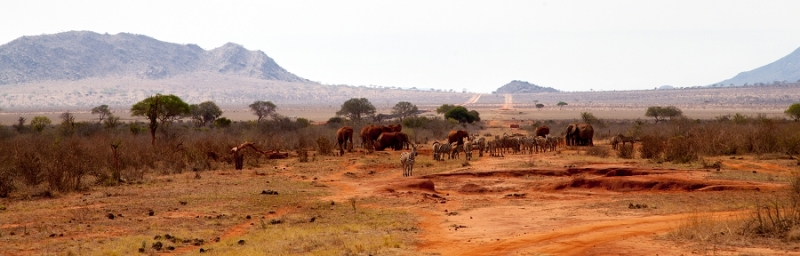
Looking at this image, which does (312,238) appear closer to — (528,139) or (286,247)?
(286,247)

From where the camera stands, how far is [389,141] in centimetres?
3731

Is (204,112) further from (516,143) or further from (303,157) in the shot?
(516,143)

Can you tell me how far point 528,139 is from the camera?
32906mm

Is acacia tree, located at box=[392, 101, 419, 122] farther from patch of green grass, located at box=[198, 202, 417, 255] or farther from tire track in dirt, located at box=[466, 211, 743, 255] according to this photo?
tire track in dirt, located at box=[466, 211, 743, 255]

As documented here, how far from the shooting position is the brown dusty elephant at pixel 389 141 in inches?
1458

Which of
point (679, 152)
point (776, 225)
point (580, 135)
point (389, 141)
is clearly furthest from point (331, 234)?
point (580, 135)

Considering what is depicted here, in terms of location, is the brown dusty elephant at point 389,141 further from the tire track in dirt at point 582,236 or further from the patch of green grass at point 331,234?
the tire track in dirt at point 582,236

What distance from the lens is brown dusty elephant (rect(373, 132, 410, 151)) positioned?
3703cm

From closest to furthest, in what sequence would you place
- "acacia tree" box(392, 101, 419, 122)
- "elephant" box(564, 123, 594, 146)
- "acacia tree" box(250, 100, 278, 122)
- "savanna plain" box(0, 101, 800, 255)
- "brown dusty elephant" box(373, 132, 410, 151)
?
"savanna plain" box(0, 101, 800, 255) < "brown dusty elephant" box(373, 132, 410, 151) < "elephant" box(564, 123, 594, 146) < "acacia tree" box(250, 100, 278, 122) < "acacia tree" box(392, 101, 419, 122)

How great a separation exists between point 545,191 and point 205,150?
48.6ft

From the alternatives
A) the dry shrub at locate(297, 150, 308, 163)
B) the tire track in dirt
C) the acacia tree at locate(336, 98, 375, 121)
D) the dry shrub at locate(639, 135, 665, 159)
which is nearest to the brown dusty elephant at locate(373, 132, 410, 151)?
the dry shrub at locate(297, 150, 308, 163)

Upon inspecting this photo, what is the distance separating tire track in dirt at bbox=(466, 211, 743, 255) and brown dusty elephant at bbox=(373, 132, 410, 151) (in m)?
24.1

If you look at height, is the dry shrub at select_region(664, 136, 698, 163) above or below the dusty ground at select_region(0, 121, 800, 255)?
above

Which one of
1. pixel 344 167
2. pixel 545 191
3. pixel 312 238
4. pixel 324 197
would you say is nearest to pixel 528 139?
pixel 344 167
